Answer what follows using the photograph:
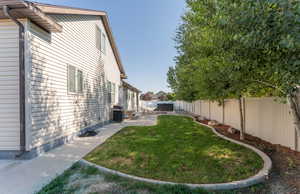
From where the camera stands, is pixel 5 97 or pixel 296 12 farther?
pixel 5 97

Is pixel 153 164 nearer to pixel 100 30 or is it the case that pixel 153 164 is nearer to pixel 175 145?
pixel 175 145

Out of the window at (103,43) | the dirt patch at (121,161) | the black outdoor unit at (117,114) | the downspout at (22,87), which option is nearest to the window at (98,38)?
the window at (103,43)

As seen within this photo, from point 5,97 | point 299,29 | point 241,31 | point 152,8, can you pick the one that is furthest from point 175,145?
point 152,8

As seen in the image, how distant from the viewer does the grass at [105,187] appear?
2975 millimetres

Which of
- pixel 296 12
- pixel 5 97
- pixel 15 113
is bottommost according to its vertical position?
pixel 15 113

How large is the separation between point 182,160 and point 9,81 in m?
5.26

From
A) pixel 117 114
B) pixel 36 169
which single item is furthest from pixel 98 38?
pixel 36 169

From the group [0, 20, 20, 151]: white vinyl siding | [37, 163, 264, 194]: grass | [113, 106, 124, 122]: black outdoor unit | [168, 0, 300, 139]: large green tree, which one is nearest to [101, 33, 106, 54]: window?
[113, 106, 124, 122]: black outdoor unit

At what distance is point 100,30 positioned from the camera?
35.0 feet

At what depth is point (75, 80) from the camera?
7215mm

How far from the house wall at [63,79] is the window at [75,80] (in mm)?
219

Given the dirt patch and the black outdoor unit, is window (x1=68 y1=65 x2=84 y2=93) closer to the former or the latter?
the dirt patch

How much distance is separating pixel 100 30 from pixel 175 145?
8.68m

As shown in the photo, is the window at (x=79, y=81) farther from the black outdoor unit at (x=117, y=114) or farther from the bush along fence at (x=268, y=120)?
the bush along fence at (x=268, y=120)
